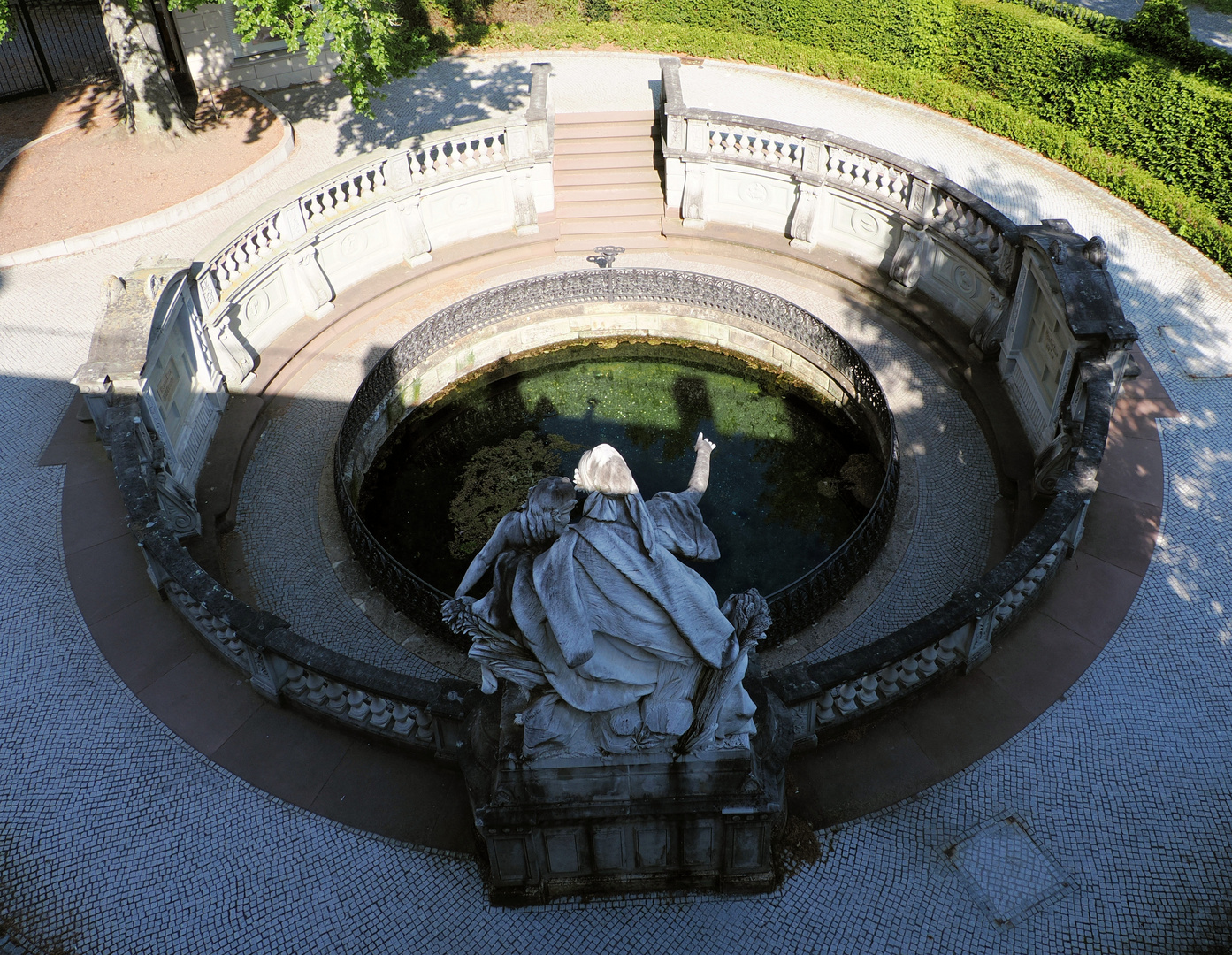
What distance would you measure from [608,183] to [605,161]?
1.93 ft

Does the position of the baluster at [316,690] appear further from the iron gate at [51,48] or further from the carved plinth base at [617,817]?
the iron gate at [51,48]

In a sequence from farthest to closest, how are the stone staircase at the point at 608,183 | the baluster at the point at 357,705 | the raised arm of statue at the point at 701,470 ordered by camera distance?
the stone staircase at the point at 608,183, the baluster at the point at 357,705, the raised arm of statue at the point at 701,470

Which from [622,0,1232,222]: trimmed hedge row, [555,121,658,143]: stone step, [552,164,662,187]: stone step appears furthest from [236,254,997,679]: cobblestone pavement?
[622,0,1232,222]: trimmed hedge row

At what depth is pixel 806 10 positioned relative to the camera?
85.3ft

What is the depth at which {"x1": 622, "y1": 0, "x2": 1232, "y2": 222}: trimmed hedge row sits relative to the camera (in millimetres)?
20672

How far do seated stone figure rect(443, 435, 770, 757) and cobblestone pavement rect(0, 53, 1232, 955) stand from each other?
2382 mm

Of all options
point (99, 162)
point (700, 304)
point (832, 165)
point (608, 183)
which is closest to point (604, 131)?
point (608, 183)

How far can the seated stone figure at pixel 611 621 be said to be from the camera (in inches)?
318

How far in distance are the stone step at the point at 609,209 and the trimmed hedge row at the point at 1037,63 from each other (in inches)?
338

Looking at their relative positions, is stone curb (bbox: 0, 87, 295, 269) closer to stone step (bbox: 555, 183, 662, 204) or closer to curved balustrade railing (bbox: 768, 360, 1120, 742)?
stone step (bbox: 555, 183, 662, 204)

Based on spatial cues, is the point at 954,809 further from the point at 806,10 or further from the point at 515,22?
the point at 515,22

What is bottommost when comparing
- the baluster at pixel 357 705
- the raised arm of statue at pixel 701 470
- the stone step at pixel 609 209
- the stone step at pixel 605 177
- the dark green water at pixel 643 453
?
the dark green water at pixel 643 453

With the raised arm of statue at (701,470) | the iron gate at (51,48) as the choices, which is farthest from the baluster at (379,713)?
the iron gate at (51,48)

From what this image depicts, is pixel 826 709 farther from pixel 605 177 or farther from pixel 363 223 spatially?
pixel 605 177
